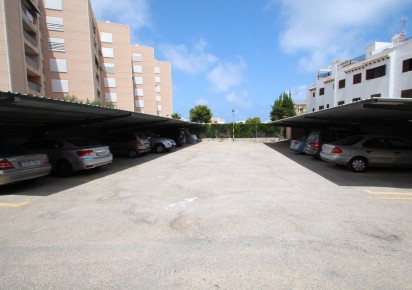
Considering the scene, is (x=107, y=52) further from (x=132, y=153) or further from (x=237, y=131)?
(x=132, y=153)

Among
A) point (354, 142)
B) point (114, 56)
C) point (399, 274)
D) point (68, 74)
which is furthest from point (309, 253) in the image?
point (114, 56)

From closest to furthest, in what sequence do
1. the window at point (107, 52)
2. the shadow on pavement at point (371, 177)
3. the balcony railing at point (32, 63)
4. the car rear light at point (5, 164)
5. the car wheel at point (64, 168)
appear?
the car rear light at point (5, 164) < the shadow on pavement at point (371, 177) < the car wheel at point (64, 168) < the balcony railing at point (32, 63) < the window at point (107, 52)

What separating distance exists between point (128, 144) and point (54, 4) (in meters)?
31.6

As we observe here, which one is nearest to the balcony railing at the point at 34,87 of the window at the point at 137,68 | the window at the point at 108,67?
the window at the point at 108,67

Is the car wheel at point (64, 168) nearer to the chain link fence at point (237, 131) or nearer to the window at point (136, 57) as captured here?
the chain link fence at point (237, 131)

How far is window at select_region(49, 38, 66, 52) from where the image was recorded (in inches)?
1264

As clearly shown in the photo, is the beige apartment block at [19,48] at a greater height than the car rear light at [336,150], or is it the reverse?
the beige apartment block at [19,48]

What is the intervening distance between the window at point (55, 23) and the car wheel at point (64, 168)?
33.3 meters

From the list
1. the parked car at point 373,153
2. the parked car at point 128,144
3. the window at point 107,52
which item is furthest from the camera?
the window at point 107,52

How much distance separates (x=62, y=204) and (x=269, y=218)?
15.0 ft

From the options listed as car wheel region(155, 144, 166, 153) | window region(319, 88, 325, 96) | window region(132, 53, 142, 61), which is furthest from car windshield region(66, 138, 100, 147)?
window region(132, 53, 142, 61)

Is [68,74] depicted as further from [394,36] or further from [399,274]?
[394,36]

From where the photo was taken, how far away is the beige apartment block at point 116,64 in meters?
43.5

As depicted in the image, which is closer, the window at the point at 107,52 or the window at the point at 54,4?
the window at the point at 54,4
